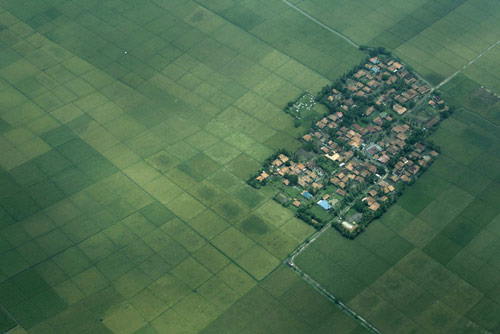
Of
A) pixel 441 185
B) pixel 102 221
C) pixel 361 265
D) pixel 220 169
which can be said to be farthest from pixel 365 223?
pixel 102 221

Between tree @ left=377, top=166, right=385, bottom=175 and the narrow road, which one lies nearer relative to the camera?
the narrow road

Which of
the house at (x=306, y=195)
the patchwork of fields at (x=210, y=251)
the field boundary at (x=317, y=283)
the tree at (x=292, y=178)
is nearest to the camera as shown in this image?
the field boundary at (x=317, y=283)

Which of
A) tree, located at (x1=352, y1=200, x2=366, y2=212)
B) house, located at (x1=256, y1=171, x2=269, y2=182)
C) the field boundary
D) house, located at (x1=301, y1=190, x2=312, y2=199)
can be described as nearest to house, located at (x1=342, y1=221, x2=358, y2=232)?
the field boundary

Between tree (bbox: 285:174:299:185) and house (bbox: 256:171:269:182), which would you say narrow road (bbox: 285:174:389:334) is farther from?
house (bbox: 256:171:269:182)

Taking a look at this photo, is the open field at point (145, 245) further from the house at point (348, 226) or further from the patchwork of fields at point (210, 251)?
the house at point (348, 226)

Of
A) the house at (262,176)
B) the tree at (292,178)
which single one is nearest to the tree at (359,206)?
the tree at (292,178)

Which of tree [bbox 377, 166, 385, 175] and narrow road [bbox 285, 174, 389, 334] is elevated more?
tree [bbox 377, 166, 385, 175]

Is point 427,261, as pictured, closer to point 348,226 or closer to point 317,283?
point 348,226

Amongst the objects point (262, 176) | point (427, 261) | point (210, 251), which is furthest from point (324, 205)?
point (210, 251)

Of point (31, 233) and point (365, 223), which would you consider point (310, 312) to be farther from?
point (31, 233)

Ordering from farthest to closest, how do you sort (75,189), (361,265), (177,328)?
(75,189)
(361,265)
(177,328)

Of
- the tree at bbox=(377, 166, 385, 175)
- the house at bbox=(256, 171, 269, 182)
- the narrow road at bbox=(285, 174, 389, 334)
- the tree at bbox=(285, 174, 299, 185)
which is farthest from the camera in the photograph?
the tree at bbox=(377, 166, 385, 175)
